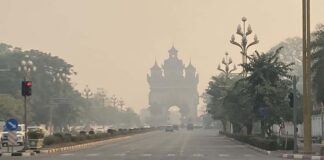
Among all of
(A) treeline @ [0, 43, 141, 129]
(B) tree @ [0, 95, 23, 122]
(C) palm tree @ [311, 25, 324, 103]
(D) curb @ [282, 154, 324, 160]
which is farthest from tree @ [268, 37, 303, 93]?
(D) curb @ [282, 154, 324, 160]

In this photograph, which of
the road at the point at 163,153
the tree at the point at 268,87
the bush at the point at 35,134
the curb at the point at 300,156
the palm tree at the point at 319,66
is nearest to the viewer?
the curb at the point at 300,156

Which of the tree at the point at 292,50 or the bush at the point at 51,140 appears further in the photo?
the tree at the point at 292,50

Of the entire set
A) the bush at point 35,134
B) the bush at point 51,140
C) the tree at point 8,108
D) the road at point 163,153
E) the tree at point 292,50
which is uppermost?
the tree at point 292,50

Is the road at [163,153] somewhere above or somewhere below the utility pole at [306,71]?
below

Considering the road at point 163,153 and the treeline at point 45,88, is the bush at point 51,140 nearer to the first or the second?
the road at point 163,153

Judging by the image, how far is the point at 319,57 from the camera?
173ft

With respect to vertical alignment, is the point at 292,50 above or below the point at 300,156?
above

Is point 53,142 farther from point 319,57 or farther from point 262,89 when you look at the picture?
point 319,57

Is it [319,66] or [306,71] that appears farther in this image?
[319,66]

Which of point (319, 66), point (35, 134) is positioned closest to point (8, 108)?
point (35, 134)

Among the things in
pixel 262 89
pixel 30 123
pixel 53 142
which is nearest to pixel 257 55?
pixel 262 89

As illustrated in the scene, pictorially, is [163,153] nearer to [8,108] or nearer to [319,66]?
[319,66]

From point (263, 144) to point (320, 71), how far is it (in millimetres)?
10905

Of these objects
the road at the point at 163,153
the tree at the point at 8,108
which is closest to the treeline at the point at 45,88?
the tree at the point at 8,108
